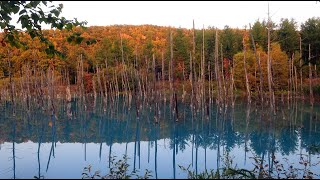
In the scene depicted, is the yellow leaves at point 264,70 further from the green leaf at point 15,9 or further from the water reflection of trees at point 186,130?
the green leaf at point 15,9

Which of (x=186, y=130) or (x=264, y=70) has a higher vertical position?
(x=264, y=70)

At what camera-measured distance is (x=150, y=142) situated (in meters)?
17.6

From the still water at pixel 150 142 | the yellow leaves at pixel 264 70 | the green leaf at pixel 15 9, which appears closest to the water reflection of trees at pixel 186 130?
the still water at pixel 150 142

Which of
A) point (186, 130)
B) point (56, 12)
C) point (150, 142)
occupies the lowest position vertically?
point (150, 142)

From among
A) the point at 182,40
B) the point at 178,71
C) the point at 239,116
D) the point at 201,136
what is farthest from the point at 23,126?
the point at 182,40

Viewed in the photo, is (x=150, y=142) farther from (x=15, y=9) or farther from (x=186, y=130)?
(x=15, y=9)

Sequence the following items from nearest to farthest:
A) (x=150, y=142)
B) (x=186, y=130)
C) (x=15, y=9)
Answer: (x=15, y=9), (x=150, y=142), (x=186, y=130)

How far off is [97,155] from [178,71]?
3333 cm

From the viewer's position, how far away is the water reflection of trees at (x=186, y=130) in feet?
56.1

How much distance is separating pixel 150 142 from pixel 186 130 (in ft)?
11.6

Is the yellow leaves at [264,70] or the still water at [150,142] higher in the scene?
the yellow leaves at [264,70]

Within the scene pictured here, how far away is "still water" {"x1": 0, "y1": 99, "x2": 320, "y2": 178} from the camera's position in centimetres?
1234

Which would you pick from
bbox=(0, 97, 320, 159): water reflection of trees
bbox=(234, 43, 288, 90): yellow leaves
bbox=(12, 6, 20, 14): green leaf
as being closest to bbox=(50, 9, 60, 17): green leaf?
bbox=(12, 6, 20, 14): green leaf

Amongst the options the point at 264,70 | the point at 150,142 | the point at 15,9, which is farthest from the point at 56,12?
the point at 264,70
